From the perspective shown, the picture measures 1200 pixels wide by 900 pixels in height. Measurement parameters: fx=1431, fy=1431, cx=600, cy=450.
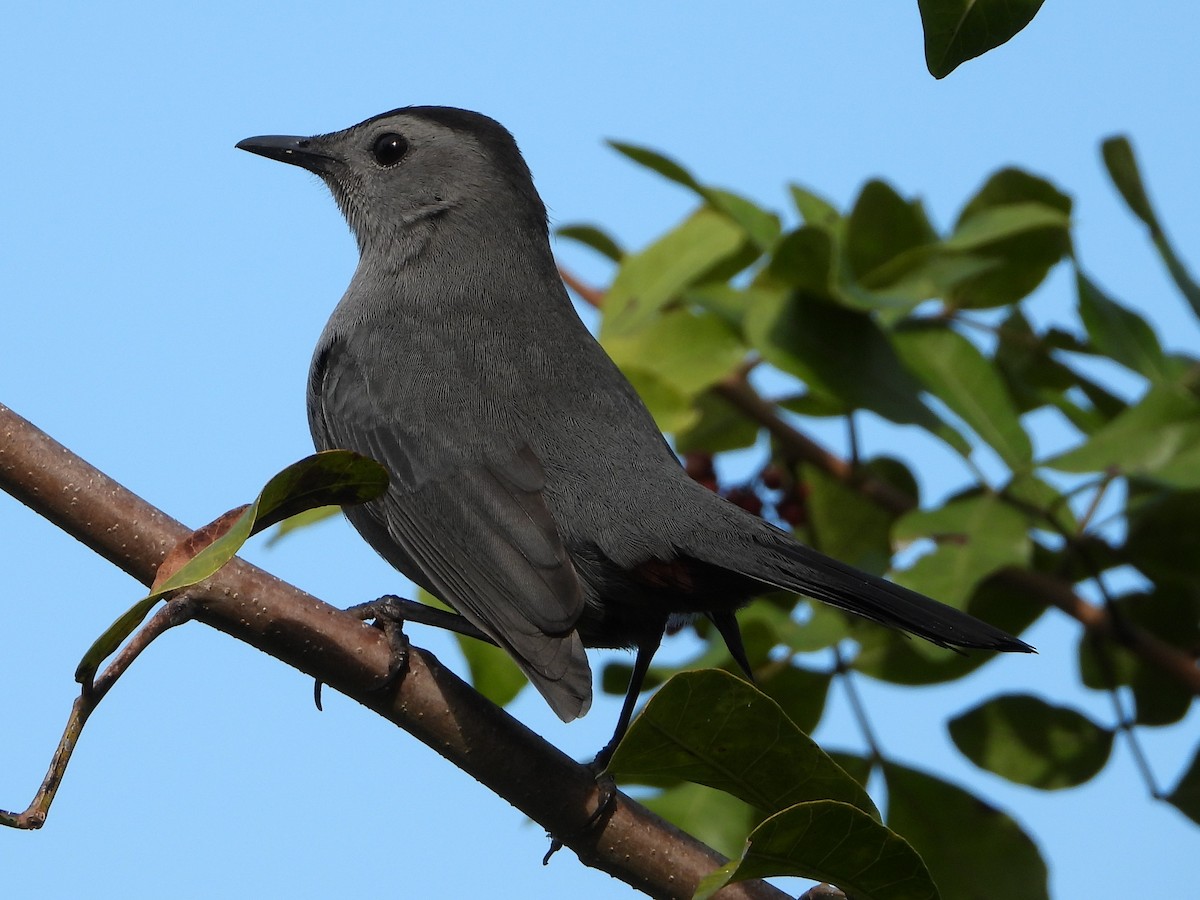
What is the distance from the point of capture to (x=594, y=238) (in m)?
4.41

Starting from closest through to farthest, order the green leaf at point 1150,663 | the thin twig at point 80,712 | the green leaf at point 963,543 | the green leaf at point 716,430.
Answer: the thin twig at point 80,712 < the green leaf at point 963,543 < the green leaf at point 1150,663 < the green leaf at point 716,430

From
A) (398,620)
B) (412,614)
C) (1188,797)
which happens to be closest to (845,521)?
(1188,797)

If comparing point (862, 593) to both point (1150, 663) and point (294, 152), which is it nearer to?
point (1150, 663)

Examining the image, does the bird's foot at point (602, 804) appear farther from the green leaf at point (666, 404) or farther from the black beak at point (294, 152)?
the black beak at point (294, 152)

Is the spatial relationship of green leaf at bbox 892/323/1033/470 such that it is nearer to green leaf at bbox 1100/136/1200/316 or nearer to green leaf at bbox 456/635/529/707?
green leaf at bbox 1100/136/1200/316

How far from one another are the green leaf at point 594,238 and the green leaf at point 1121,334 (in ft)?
4.52

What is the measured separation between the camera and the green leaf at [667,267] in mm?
3764

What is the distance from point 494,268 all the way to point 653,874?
214cm

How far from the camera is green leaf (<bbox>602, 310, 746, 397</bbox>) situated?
368cm

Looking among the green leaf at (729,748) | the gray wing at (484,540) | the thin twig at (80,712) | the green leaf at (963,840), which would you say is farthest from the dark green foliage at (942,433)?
the thin twig at (80,712)

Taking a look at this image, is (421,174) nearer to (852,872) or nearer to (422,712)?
(422,712)

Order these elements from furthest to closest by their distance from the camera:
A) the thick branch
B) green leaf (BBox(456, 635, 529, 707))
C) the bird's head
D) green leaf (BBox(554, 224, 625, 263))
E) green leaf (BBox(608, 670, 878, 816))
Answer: the bird's head → green leaf (BBox(554, 224, 625, 263)) → green leaf (BBox(456, 635, 529, 707)) → the thick branch → green leaf (BBox(608, 670, 878, 816))

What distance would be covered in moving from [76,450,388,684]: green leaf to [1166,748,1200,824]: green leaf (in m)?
2.14

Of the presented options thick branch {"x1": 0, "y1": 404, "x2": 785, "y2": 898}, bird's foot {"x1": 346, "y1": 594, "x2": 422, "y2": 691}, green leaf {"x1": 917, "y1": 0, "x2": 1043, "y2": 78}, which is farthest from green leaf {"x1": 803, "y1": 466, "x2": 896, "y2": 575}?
green leaf {"x1": 917, "y1": 0, "x2": 1043, "y2": 78}
